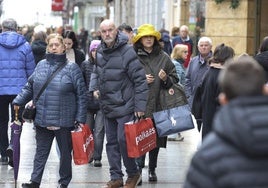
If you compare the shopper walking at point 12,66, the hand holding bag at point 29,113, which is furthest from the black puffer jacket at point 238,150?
the shopper walking at point 12,66

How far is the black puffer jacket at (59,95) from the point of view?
29.5 feet

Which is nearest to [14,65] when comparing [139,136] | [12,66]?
[12,66]

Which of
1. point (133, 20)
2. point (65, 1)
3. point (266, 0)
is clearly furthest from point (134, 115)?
point (65, 1)

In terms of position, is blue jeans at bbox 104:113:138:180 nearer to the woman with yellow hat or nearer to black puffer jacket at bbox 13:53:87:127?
black puffer jacket at bbox 13:53:87:127

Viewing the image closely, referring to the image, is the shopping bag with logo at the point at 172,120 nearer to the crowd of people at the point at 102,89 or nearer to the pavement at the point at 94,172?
the crowd of people at the point at 102,89

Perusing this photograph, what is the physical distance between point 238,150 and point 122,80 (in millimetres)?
5474

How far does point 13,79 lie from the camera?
1088cm

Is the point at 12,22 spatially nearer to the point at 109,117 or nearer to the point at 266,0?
the point at 109,117

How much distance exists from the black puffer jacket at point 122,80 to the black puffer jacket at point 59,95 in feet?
0.99

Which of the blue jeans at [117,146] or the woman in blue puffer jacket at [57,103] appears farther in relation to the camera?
the blue jeans at [117,146]

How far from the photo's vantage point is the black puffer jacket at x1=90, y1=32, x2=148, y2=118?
30.1ft

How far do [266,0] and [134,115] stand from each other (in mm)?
10406

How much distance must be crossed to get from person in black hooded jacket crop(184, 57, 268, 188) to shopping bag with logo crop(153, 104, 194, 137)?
592 cm

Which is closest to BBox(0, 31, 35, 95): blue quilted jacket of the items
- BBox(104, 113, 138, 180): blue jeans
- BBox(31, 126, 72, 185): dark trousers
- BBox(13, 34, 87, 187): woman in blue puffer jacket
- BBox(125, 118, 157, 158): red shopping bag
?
BBox(13, 34, 87, 187): woman in blue puffer jacket
